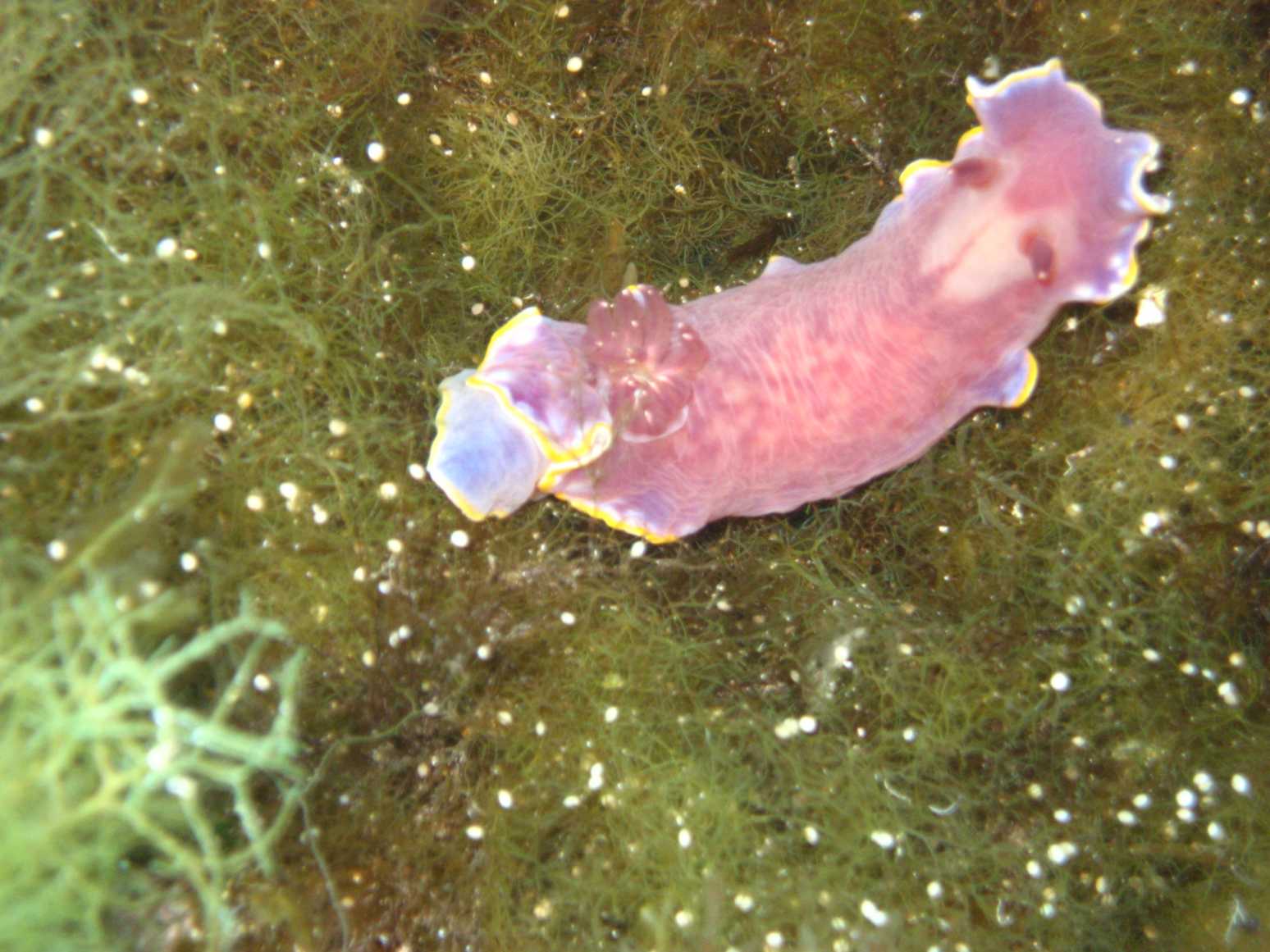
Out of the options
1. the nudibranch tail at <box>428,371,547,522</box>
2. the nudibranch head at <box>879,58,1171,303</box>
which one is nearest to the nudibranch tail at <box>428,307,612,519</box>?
the nudibranch tail at <box>428,371,547,522</box>

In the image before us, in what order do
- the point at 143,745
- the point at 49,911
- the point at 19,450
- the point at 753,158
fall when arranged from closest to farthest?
the point at 49,911, the point at 143,745, the point at 19,450, the point at 753,158

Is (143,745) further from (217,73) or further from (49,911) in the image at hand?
(217,73)

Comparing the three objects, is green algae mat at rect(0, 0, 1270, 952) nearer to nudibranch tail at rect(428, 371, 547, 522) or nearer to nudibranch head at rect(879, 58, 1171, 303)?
nudibranch tail at rect(428, 371, 547, 522)

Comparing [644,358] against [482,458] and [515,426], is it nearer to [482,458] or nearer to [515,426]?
[515,426]

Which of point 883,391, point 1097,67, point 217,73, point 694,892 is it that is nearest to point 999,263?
point 883,391

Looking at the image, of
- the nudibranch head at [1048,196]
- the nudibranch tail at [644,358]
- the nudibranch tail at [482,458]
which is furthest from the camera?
the nudibranch tail at [644,358]

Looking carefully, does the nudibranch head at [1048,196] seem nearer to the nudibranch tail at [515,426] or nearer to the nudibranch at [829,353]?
the nudibranch at [829,353]

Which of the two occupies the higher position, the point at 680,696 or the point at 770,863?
the point at 680,696

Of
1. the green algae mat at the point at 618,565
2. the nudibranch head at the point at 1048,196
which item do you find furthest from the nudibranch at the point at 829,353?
the green algae mat at the point at 618,565
